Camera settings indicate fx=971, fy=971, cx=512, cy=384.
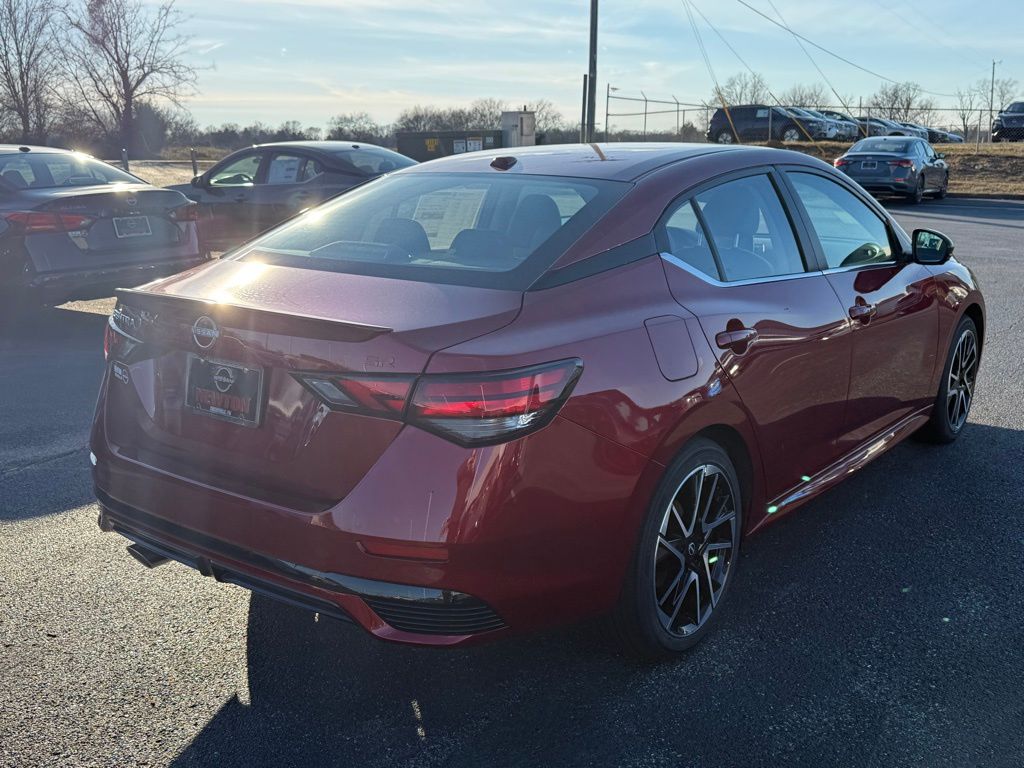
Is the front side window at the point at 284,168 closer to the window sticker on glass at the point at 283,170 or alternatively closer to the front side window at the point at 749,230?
the window sticker on glass at the point at 283,170

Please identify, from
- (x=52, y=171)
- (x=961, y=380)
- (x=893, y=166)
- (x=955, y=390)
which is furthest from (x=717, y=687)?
(x=893, y=166)

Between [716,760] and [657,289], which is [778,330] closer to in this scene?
[657,289]

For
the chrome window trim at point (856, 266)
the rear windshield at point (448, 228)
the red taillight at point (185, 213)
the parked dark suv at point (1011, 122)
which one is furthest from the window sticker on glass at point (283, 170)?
the parked dark suv at point (1011, 122)

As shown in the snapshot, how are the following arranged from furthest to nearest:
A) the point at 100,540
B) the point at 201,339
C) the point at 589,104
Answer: the point at 589,104, the point at 100,540, the point at 201,339

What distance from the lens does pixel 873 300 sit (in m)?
4.09

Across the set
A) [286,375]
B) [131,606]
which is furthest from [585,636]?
[131,606]

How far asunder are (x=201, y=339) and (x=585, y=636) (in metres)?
1.56

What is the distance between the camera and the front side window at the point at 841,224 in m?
4.02

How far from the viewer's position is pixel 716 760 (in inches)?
102

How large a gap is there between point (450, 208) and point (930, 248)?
2.34 metres

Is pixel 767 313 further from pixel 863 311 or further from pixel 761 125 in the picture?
pixel 761 125

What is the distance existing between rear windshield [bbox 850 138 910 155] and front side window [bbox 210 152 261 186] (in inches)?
614

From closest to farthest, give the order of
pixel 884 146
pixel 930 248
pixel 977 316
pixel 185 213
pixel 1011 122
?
1. pixel 930 248
2. pixel 977 316
3. pixel 185 213
4. pixel 884 146
5. pixel 1011 122

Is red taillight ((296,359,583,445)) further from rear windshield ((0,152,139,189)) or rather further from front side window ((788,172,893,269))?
rear windshield ((0,152,139,189))
